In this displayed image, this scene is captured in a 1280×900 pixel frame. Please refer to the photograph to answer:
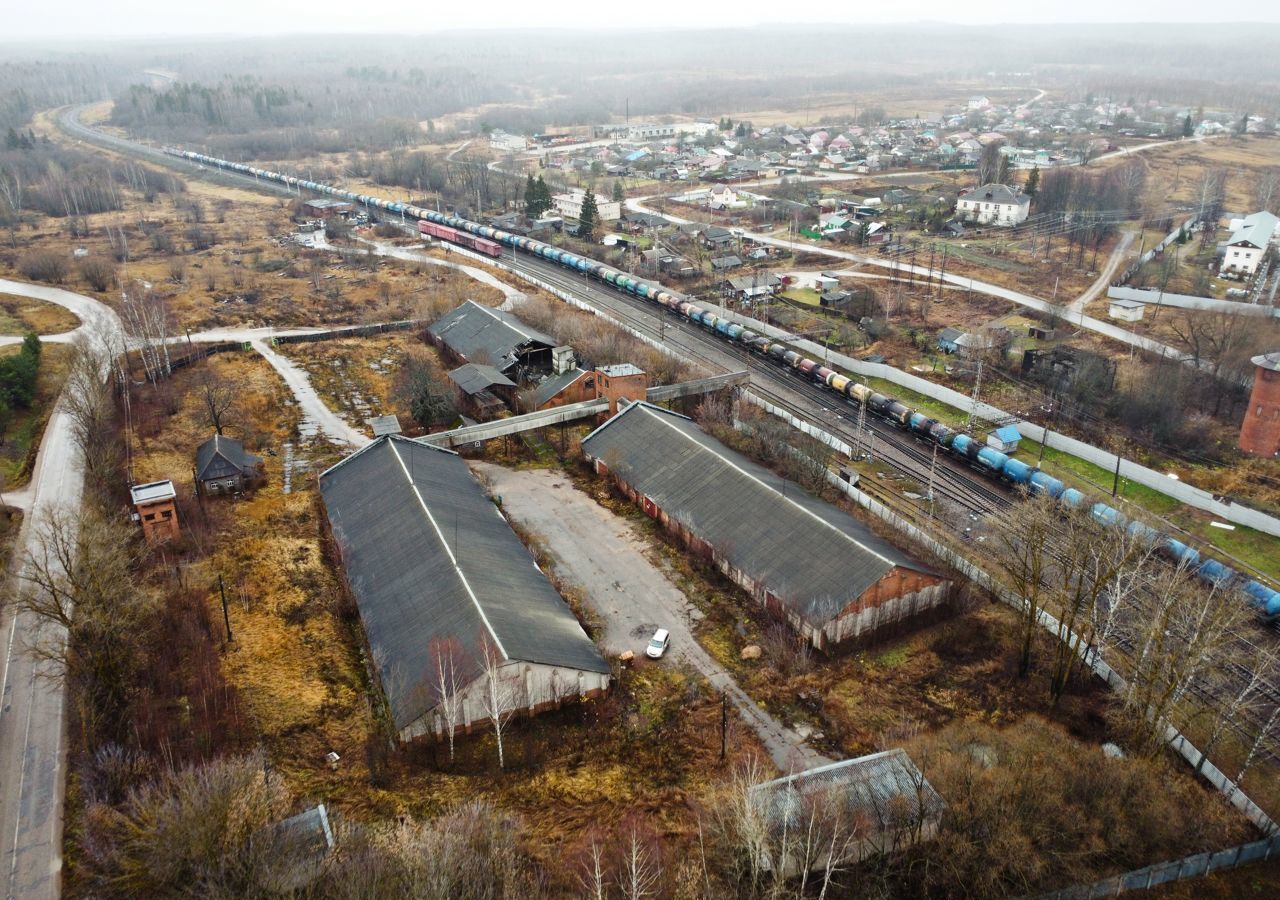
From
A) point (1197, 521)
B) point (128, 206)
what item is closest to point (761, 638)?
point (1197, 521)

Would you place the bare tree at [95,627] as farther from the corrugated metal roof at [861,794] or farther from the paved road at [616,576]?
the corrugated metal roof at [861,794]

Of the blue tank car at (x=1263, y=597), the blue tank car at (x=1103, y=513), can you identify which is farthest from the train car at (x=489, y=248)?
the blue tank car at (x=1263, y=597)

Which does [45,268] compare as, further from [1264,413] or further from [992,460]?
→ [1264,413]

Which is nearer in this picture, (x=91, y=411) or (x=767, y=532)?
(x=767, y=532)

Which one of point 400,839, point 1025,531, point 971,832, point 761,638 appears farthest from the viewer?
point 761,638

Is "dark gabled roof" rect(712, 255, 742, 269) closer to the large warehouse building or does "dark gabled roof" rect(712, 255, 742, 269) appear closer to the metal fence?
the large warehouse building

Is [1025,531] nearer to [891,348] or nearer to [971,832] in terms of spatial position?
[971,832]

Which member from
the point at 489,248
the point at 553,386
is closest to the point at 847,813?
the point at 553,386
